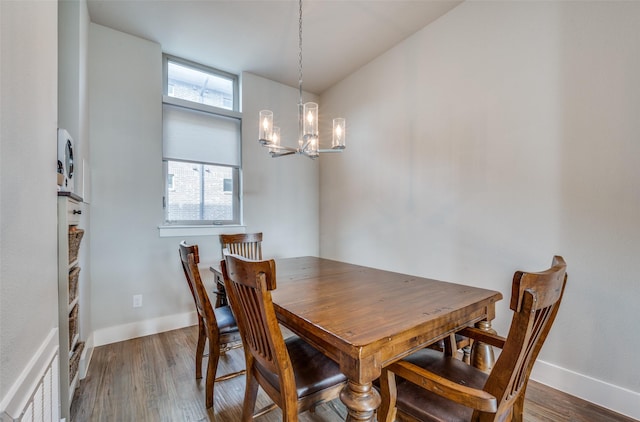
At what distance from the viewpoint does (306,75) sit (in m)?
3.65

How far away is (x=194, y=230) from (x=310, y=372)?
7.65 ft

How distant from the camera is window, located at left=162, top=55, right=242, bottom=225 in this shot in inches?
123

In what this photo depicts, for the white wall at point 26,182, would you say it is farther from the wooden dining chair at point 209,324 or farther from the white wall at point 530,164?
the white wall at point 530,164

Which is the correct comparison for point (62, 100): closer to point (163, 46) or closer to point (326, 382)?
point (163, 46)

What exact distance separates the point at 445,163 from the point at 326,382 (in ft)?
6.94

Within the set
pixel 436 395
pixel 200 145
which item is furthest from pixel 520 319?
pixel 200 145

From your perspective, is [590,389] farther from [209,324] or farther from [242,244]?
[242,244]

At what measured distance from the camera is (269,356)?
3.83ft

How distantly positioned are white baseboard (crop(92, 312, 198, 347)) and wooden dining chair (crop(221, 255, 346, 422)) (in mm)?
2051

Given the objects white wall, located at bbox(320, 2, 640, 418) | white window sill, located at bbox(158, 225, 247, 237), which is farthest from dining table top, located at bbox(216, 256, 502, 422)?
white window sill, located at bbox(158, 225, 247, 237)

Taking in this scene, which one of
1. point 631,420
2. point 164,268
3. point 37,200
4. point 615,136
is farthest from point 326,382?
point 164,268

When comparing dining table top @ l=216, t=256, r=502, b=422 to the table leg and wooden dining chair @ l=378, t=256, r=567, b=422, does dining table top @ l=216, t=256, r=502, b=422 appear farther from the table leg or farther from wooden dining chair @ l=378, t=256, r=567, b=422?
wooden dining chair @ l=378, t=256, r=567, b=422

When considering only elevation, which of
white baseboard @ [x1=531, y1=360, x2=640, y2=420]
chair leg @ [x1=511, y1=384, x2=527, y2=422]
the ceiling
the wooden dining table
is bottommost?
white baseboard @ [x1=531, y1=360, x2=640, y2=420]

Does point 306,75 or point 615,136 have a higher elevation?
point 306,75
